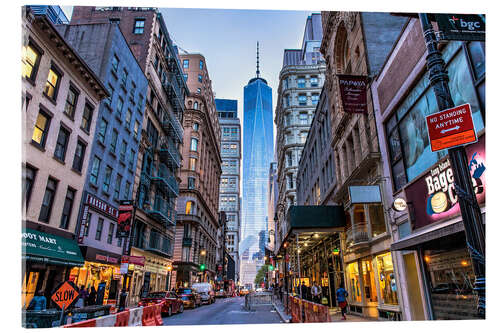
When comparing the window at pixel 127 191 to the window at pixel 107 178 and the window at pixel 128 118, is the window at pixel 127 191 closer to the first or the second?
the window at pixel 107 178

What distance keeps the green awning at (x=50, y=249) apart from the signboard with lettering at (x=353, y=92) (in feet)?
58.1

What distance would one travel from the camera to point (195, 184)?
62.2m

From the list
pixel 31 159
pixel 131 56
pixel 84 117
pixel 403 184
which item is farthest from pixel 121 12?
pixel 403 184

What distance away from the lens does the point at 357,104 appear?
58.5 ft

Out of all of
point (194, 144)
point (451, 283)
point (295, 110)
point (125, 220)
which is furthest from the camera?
point (295, 110)

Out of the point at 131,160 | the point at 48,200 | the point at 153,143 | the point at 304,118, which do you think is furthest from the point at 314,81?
the point at 48,200

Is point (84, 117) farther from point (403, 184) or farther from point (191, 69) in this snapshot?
point (191, 69)

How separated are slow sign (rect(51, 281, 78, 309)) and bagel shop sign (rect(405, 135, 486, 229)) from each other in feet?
39.5

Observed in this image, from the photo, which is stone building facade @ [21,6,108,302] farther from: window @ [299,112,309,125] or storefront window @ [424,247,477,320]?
window @ [299,112,309,125]

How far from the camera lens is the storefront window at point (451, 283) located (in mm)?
10062

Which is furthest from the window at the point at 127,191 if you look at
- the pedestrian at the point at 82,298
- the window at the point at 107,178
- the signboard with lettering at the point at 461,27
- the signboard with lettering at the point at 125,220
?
the signboard with lettering at the point at 461,27

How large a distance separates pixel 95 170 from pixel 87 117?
425cm

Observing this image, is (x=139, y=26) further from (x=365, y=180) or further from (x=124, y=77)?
(x=365, y=180)

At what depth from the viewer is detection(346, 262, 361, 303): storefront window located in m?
19.4
